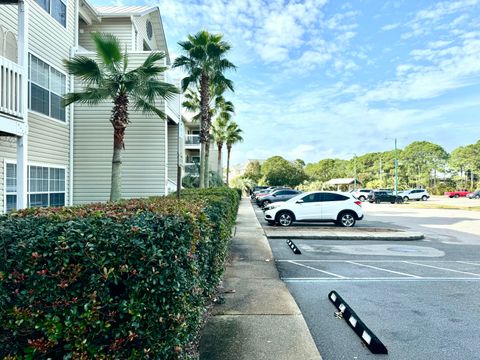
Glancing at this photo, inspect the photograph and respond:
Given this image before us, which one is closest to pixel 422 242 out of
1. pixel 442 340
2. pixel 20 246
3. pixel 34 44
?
pixel 442 340

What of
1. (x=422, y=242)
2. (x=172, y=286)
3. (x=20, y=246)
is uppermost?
(x=20, y=246)

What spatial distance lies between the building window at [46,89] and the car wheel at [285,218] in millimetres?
9957

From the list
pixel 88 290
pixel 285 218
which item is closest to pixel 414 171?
pixel 285 218

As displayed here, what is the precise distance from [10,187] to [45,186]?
66.4 inches

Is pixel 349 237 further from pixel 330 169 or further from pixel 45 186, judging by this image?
pixel 330 169

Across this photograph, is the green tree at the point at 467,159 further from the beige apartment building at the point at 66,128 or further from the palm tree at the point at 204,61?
the beige apartment building at the point at 66,128

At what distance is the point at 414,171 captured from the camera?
8144cm

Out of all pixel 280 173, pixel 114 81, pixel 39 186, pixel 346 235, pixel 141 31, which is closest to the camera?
pixel 114 81

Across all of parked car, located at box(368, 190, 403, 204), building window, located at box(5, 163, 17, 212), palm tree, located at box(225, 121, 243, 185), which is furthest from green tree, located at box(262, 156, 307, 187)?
building window, located at box(5, 163, 17, 212)

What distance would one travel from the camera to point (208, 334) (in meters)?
3.96

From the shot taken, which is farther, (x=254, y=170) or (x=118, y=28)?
Answer: (x=254, y=170)

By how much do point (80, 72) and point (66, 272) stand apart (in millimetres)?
9523

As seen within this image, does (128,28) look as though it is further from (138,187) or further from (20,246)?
(20,246)

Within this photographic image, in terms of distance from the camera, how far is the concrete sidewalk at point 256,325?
3.56 m
